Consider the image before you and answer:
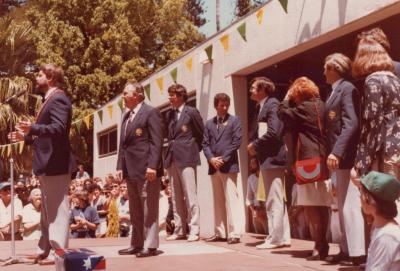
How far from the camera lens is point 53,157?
605cm

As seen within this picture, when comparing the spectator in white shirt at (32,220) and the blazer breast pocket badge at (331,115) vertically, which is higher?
the blazer breast pocket badge at (331,115)

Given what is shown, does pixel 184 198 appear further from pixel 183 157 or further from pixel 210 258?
pixel 210 258

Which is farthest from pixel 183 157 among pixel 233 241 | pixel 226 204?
pixel 233 241

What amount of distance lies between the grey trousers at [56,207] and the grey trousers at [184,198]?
109 inches

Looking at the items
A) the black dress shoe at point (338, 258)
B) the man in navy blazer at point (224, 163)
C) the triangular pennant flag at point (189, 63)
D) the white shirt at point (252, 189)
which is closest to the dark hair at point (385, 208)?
the black dress shoe at point (338, 258)

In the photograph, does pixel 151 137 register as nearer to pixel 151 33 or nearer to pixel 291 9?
pixel 291 9

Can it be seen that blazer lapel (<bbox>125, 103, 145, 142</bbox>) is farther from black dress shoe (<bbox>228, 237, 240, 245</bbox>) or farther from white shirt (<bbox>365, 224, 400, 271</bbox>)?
white shirt (<bbox>365, 224, 400, 271</bbox>)

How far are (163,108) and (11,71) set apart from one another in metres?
13.3

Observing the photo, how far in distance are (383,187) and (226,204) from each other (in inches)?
189

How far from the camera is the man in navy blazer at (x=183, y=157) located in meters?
8.69

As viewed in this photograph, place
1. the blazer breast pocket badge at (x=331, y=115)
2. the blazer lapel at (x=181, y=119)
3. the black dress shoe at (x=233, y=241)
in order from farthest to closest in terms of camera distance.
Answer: the blazer lapel at (x=181, y=119), the black dress shoe at (x=233, y=241), the blazer breast pocket badge at (x=331, y=115)

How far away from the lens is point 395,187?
3.47m

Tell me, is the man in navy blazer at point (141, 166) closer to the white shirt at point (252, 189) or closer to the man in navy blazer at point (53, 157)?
the man in navy blazer at point (53, 157)

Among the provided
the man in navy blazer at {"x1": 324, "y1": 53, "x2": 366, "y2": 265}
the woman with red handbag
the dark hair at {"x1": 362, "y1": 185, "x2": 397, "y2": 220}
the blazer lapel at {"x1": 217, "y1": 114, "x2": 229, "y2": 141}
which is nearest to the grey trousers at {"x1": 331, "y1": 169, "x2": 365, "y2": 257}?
the man in navy blazer at {"x1": 324, "y1": 53, "x2": 366, "y2": 265}
